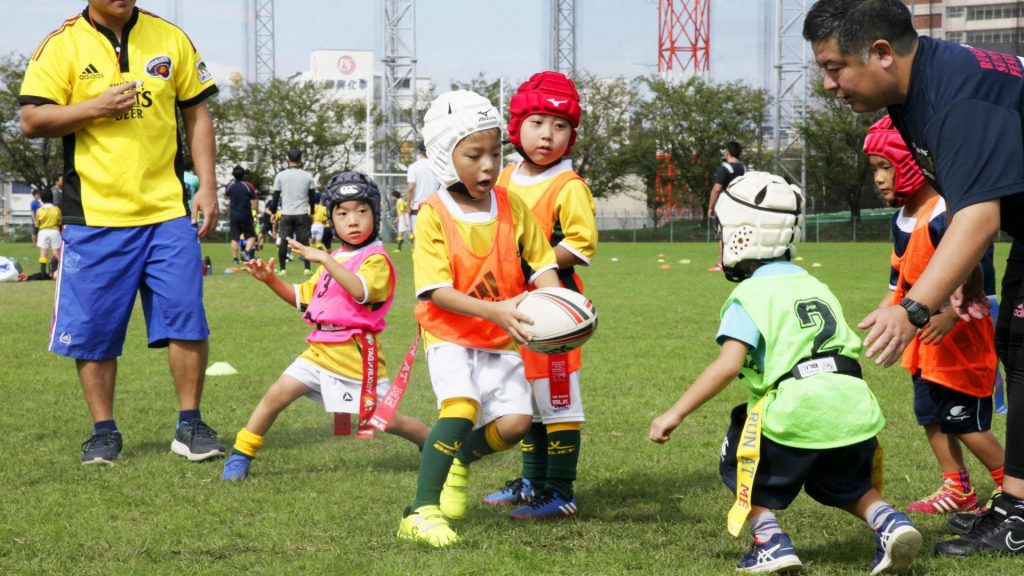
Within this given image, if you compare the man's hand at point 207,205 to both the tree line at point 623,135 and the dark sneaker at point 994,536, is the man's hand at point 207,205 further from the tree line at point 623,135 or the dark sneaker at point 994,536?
the tree line at point 623,135

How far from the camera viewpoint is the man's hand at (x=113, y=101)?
5.74 metres

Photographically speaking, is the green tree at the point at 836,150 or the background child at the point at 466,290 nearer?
the background child at the point at 466,290

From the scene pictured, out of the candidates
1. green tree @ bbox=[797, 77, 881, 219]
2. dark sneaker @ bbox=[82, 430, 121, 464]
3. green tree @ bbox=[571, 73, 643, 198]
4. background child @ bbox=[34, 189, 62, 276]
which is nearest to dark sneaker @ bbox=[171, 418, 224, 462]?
dark sneaker @ bbox=[82, 430, 121, 464]

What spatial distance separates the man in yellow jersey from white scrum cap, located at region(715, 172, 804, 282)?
3231mm

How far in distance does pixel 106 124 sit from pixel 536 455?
2980 millimetres

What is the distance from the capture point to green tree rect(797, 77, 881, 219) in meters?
49.3

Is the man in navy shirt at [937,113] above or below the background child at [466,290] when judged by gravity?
above

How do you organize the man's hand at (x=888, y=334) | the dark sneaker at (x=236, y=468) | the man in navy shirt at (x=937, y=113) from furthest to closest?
the dark sneaker at (x=236, y=468) → the man in navy shirt at (x=937, y=113) → the man's hand at (x=888, y=334)

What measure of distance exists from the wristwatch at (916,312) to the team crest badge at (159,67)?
435cm

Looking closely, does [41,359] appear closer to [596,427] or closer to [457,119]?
[596,427]

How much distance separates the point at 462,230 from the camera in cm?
455

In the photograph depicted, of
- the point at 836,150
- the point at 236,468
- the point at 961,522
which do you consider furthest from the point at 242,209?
the point at 836,150

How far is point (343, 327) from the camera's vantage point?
5715 mm

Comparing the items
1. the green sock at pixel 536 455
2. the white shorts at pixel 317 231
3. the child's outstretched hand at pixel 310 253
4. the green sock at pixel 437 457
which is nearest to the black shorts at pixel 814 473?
the green sock at pixel 437 457
